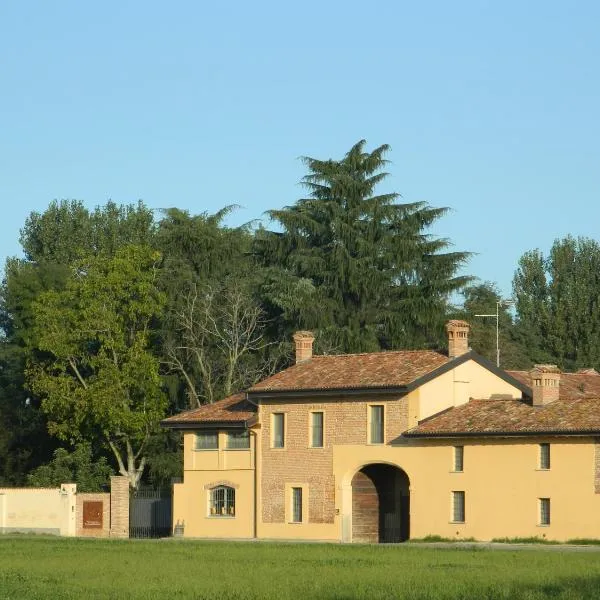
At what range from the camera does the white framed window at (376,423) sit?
186ft

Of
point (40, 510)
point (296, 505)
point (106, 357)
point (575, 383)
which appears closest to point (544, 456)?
point (296, 505)

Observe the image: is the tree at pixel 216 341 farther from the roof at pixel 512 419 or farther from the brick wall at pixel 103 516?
the roof at pixel 512 419

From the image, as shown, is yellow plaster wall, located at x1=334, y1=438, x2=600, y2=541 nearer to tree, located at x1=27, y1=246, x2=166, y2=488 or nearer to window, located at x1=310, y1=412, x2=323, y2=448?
window, located at x1=310, y1=412, x2=323, y2=448

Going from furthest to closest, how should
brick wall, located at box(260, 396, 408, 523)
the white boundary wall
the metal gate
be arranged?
the metal gate, the white boundary wall, brick wall, located at box(260, 396, 408, 523)

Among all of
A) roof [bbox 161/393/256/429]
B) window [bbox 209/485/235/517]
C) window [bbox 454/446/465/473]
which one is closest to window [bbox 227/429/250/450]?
roof [bbox 161/393/256/429]

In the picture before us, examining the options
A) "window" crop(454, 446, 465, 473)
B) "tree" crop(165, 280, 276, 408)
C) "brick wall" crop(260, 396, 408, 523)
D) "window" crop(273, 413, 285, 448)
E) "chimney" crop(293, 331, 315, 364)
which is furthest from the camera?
"tree" crop(165, 280, 276, 408)

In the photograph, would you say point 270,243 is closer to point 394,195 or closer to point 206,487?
point 394,195

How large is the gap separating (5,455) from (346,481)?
1117 inches

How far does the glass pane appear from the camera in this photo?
58156 millimetres

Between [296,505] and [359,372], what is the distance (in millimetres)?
5682

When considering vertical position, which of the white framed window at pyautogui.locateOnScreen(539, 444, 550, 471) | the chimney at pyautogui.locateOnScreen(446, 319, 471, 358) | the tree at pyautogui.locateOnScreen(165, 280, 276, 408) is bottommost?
the white framed window at pyautogui.locateOnScreen(539, 444, 550, 471)

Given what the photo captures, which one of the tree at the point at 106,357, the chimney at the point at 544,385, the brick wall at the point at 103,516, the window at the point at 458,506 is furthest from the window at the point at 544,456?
the tree at the point at 106,357

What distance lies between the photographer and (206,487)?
6088 cm

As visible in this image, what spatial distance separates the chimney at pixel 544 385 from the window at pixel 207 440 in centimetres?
1377
